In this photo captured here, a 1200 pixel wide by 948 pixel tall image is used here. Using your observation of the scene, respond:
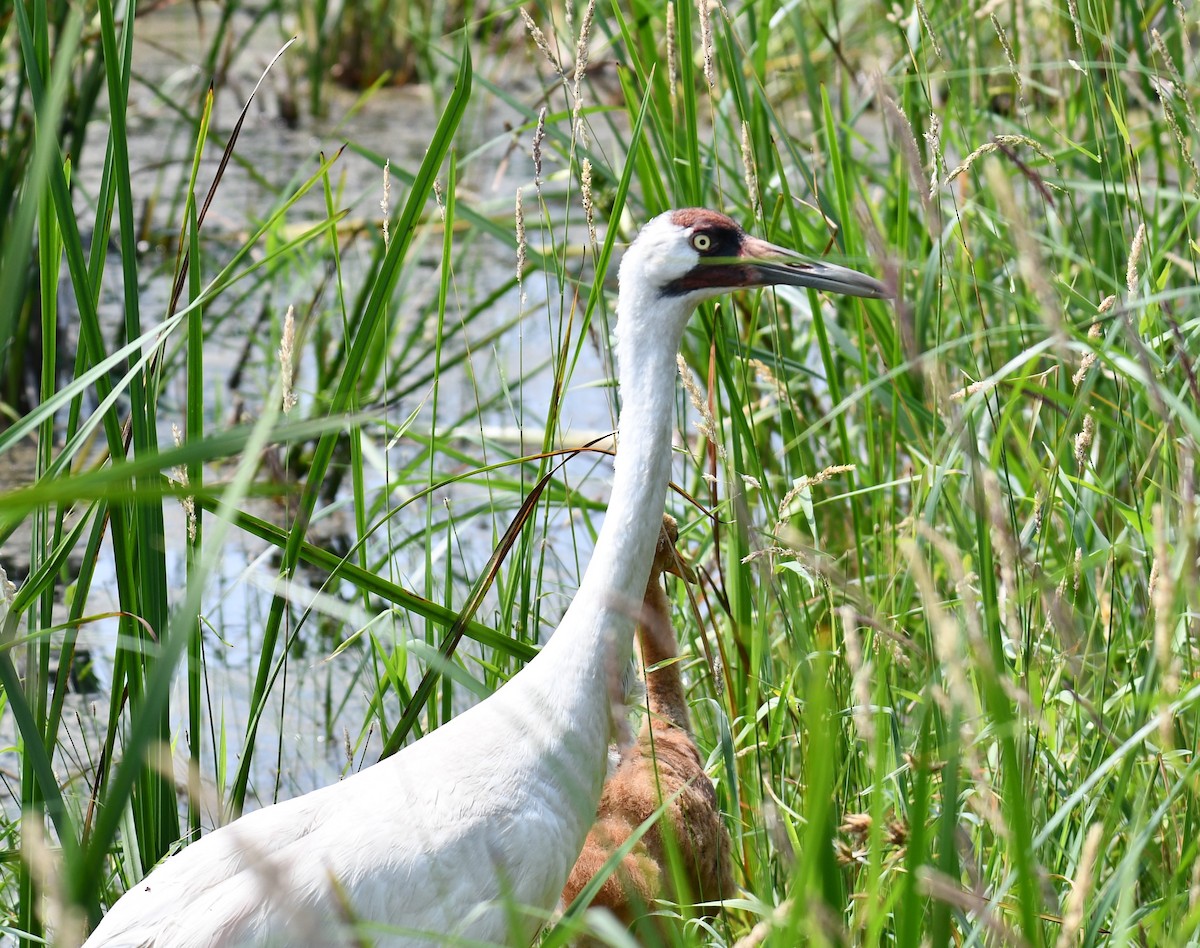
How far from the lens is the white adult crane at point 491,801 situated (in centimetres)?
190

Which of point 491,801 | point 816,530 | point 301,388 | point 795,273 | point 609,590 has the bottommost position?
point 491,801

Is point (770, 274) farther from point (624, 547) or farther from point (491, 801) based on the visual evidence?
point (491, 801)

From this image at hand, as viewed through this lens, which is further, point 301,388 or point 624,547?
point 301,388

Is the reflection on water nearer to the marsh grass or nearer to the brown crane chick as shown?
the marsh grass

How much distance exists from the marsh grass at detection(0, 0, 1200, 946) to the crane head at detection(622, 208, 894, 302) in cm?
10

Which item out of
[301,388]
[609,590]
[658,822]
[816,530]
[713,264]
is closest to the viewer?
[609,590]

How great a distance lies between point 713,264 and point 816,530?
2.41 ft

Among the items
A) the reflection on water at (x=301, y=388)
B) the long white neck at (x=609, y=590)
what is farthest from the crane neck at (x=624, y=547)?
the reflection on water at (x=301, y=388)

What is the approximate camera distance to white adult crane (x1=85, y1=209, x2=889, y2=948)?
190 cm

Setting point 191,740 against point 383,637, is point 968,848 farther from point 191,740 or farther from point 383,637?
point 383,637

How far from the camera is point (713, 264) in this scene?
6.88 ft

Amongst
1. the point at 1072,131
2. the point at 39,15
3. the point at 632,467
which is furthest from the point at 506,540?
the point at 1072,131

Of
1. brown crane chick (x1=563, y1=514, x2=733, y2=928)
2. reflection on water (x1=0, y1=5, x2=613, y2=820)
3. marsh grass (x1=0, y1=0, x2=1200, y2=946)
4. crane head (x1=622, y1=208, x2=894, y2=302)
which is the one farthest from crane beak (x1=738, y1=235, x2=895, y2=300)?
brown crane chick (x1=563, y1=514, x2=733, y2=928)

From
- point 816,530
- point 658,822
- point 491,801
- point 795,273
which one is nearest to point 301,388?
point 816,530
